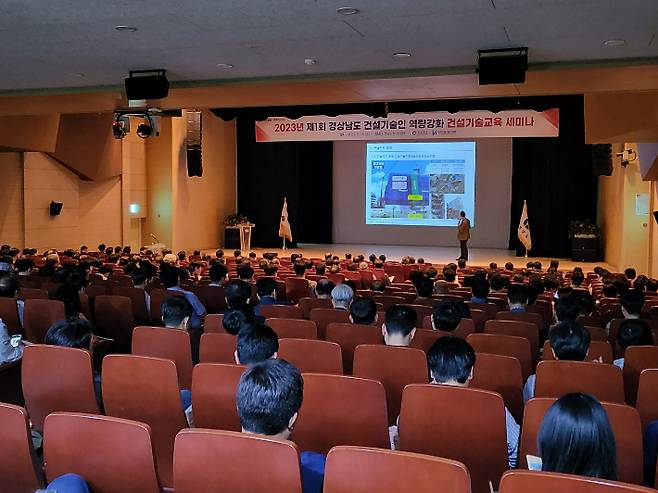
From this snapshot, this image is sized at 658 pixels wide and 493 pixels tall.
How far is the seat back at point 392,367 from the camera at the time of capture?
3371 mm

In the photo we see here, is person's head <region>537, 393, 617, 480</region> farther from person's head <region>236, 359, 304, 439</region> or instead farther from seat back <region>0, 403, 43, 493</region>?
seat back <region>0, 403, 43, 493</region>

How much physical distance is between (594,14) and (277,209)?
55.8 feet

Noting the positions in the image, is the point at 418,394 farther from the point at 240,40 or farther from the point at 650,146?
the point at 650,146

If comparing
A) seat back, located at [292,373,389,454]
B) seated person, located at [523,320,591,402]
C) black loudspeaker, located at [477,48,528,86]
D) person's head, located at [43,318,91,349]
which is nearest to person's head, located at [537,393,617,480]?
seat back, located at [292,373,389,454]

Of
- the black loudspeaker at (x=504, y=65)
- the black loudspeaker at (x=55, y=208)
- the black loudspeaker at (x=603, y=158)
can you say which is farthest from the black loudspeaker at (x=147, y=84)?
the black loudspeaker at (x=603, y=158)

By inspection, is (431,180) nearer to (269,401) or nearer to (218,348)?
(218,348)

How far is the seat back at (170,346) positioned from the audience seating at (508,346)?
5.90 ft

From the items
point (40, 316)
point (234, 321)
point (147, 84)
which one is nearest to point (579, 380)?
point (234, 321)

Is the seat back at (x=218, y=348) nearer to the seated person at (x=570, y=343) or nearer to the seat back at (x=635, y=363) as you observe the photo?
the seated person at (x=570, y=343)

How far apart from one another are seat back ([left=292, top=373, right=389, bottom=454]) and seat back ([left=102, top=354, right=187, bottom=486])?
1.87 ft

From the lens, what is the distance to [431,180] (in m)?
18.8

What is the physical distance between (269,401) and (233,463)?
9.1 inches

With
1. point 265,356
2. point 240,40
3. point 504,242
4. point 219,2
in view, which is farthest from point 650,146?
point 265,356

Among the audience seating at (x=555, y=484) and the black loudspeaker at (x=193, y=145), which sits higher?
the black loudspeaker at (x=193, y=145)
